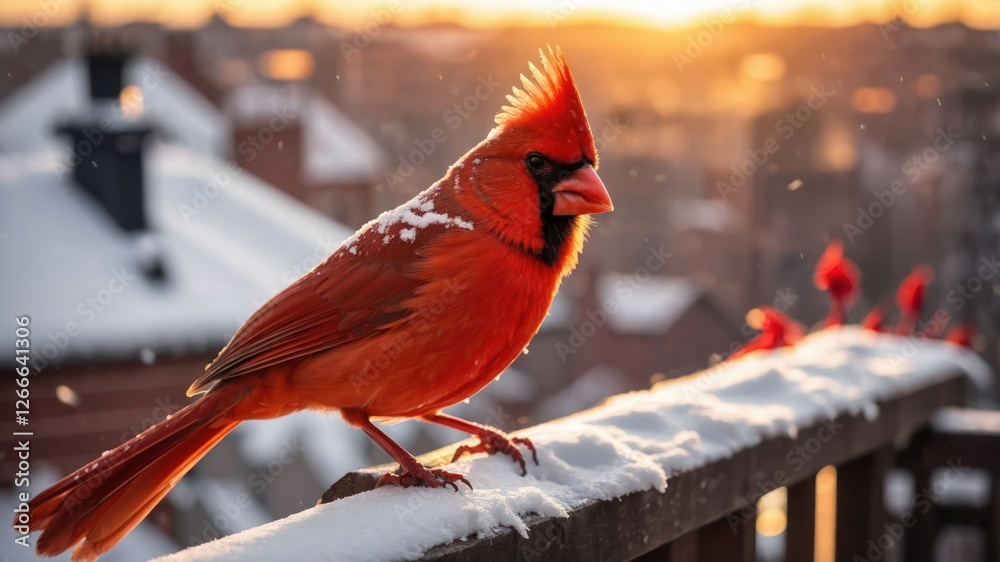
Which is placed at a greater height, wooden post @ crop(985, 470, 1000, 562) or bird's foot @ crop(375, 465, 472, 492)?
bird's foot @ crop(375, 465, 472, 492)

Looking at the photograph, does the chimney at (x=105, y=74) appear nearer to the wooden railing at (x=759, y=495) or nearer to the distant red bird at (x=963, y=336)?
the distant red bird at (x=963, y=336)

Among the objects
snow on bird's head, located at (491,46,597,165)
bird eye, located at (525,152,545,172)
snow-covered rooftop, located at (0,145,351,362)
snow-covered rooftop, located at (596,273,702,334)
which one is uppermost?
snow on bird's head, located at (491,46,597,165)

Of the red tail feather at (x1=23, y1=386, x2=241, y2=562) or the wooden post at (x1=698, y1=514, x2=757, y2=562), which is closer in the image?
the red tail feather at (x1=23, y1=386, x2=241, y2=562)

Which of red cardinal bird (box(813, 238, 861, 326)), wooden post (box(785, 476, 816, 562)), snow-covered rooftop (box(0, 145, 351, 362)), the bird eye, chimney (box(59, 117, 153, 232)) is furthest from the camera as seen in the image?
chimney (box(59, 117, 153, 232))

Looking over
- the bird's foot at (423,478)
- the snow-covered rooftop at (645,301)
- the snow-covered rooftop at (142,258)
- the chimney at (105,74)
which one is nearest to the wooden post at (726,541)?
the bird's foot at (423,478)

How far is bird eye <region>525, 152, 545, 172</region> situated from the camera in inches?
69.2

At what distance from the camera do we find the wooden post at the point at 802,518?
2.11 metres

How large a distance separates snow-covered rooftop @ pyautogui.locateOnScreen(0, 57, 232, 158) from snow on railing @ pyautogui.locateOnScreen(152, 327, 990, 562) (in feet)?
55.0

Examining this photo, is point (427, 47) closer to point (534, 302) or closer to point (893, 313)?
point (893, 313)

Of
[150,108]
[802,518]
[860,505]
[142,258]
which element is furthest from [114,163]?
[802,518]

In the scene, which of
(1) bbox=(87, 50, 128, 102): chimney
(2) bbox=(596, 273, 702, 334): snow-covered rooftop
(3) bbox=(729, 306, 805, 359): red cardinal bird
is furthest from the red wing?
(2) bbox=(596, 273, 702, 334): snow-covered rooftop

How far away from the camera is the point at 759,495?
189 cm

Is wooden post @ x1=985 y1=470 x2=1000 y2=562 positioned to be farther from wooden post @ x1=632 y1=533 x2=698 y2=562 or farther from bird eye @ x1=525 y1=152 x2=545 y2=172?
bird eye @ x1=525 y1=152 x2=545 y2=172

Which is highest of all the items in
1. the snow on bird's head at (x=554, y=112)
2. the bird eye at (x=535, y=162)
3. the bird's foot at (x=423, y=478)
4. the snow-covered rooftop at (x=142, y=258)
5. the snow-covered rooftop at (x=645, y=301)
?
the snow on bird's head at (x=554, y=112)
